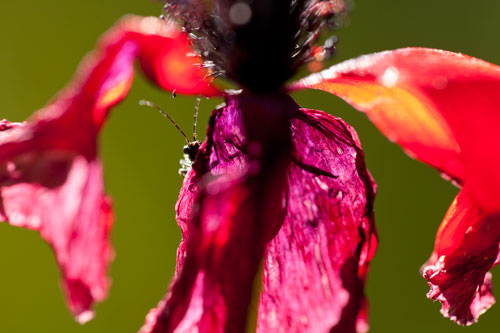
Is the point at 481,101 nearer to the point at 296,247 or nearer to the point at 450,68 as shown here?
the point at 450,68

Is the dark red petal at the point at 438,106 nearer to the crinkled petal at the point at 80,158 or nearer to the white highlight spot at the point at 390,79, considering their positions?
the white highlight spot at the point at 390,79

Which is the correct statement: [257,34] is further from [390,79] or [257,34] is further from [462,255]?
[462,255]

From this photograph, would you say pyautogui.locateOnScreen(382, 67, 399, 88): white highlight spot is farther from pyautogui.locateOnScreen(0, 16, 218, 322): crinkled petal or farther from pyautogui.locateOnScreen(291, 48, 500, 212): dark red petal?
pyautogui.locateOnScreen(0, 16, 218, 322): crinkled petal

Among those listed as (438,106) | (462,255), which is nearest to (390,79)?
(438,106)

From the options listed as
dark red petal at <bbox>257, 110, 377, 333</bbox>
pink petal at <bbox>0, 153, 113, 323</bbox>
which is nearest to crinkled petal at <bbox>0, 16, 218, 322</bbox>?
pink petal at <bbox>0, 153, 113, 323</bbox>

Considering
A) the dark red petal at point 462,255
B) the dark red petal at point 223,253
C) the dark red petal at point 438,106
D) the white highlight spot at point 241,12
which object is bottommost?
the dark red petal at point 462,255

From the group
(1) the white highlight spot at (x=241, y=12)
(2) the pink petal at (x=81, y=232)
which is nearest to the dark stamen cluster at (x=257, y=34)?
(1) the white highlight spot at (x=241, y=12)

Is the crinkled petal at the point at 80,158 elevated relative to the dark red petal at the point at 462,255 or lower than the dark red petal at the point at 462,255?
elevated
